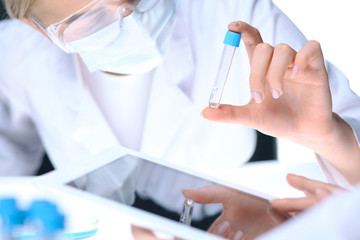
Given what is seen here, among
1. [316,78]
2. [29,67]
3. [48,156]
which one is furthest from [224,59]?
[48,156]

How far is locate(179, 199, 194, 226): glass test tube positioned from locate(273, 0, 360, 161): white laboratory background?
0.97 metres

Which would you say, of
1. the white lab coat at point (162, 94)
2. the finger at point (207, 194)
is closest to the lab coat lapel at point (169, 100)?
the white lab coat at point (162, 94)

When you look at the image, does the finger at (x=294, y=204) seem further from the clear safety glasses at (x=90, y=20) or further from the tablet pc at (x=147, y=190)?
the clear safety glasses at (x=90, y=20)

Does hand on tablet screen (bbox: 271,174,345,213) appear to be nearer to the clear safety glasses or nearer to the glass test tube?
the glass test tube

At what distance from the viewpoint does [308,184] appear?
1.98 feet

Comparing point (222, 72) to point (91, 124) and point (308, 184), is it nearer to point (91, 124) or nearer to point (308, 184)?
point (308, 184)

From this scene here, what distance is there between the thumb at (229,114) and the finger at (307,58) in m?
0.14

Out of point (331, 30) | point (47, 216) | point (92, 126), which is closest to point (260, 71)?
point (47, 216)

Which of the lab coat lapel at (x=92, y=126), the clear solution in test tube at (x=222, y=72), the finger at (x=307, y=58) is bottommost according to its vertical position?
the lab coat lapel at (x=92, y=126)

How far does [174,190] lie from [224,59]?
31 centimetres

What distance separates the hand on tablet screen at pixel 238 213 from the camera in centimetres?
52

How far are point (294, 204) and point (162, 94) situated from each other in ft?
2.26

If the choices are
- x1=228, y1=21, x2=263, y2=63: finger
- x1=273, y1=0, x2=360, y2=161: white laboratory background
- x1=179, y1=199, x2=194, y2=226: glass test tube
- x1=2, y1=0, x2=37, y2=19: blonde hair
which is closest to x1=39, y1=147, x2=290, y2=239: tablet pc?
x1=179, y1=199, x2=194, y2=226: glass test tube

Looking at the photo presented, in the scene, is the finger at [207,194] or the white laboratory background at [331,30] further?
the white laboratory background at [331,30]
